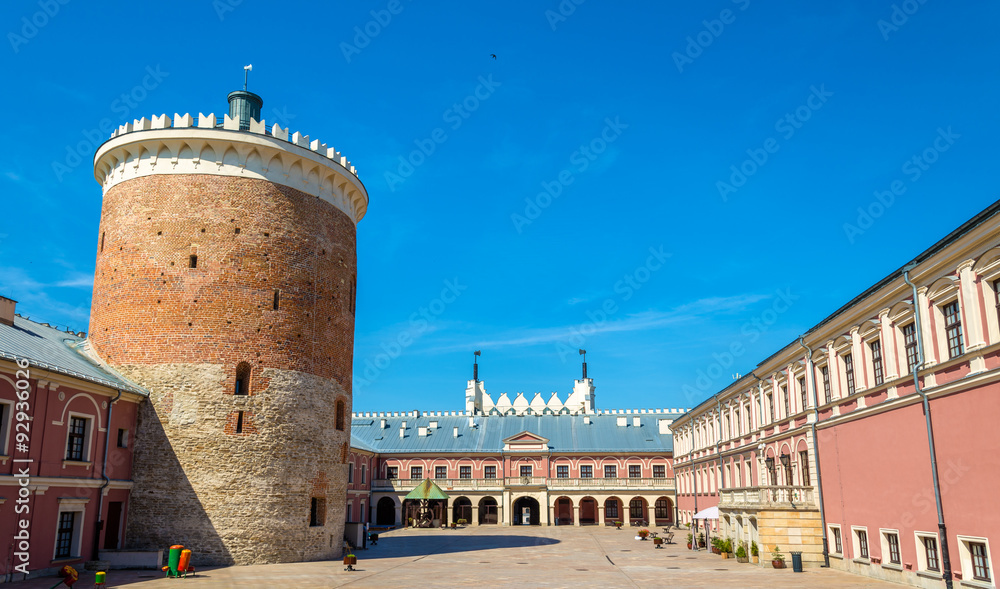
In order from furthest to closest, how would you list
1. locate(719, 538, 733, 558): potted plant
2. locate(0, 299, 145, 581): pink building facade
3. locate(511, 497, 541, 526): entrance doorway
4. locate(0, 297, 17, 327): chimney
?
locate(511, 497, 541, 526): entrance doorway
locate(719, 538, 733, 558): potted plant
locate(0, 297, 17, 327): chimney
locate(0, 299, 145, 581): pink building facade

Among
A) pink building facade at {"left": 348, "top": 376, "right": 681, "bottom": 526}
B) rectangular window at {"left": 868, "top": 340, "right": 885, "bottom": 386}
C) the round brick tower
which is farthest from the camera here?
pink building facade at {"left": 348, "top": 376, "right": 681, "bottom": 526}

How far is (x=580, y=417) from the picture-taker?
72.5m

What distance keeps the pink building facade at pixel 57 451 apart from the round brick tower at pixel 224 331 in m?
1.24

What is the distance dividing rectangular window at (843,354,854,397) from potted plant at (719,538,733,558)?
10535mm

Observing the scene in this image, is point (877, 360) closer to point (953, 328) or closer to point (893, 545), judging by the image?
A: point (953, 328)

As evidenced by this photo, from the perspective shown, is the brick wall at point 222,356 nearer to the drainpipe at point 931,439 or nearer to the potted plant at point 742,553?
the potted plant at point 742,553

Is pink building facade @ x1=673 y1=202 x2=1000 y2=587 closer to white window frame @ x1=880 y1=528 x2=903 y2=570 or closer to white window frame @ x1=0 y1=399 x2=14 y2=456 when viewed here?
white window frame @ x1=880 y1=528 x2=903 y2=570

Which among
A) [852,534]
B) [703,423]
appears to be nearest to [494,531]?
[703,423]

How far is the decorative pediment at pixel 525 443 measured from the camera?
67188mm

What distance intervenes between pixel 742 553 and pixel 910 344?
42.2ft

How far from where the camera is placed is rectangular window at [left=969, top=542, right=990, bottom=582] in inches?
654

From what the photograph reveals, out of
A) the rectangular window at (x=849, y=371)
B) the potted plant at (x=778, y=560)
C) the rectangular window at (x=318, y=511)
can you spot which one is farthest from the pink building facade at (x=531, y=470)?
the rectangular window at (x=849, y=371)

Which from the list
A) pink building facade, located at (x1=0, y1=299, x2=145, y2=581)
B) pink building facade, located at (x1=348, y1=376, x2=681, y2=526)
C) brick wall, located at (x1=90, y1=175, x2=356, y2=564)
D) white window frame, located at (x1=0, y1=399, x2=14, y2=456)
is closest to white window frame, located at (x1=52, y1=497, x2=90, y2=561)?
pink building facade, located at (x1=0, y1=299, x2=145, y2=581)

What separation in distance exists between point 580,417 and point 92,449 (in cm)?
5261
